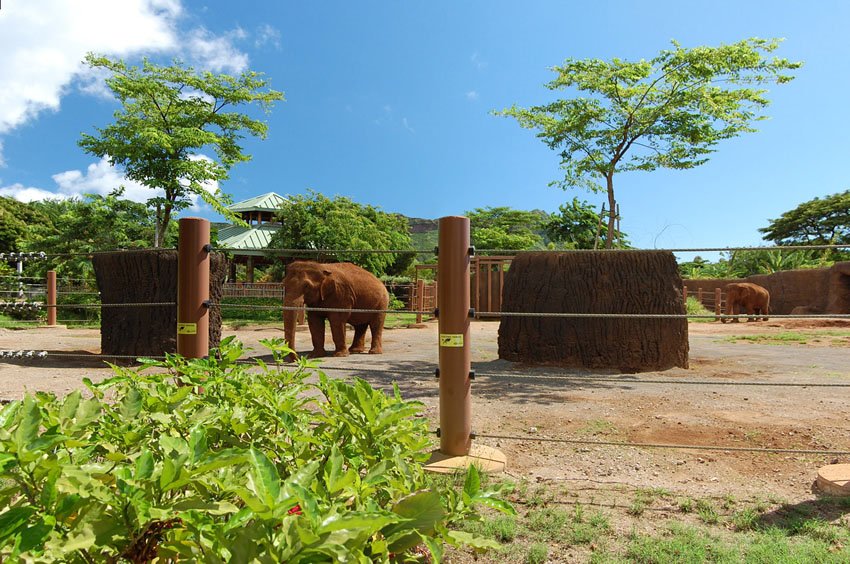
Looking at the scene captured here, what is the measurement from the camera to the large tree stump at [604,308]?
22.5ft

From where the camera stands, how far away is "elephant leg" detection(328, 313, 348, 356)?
829cm

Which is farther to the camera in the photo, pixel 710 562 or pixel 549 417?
pixel 549 417

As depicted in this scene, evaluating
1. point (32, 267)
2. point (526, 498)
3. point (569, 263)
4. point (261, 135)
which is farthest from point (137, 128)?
point (526, 498)

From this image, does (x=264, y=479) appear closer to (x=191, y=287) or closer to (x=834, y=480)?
(x=191, y=287)

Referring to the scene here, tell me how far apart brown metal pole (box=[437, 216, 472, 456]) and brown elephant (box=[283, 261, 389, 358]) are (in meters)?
4.71

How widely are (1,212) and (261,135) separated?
2460cm

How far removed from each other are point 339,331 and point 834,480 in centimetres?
661

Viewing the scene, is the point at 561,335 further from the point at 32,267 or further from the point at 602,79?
the point at 32,267

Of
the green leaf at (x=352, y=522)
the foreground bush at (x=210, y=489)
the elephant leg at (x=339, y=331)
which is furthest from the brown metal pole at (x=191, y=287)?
the elephant leg at (x=339, y=331)

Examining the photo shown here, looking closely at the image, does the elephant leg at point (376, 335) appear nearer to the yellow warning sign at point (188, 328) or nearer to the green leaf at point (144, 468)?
the yellow warning sign at point (188, 328)

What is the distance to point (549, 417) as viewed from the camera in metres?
4.27

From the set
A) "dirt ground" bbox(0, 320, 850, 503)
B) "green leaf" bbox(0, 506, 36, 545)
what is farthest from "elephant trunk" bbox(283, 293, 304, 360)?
"green leaf" bbox(0, 506, 36, 545)

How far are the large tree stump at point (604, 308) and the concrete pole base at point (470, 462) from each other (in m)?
4.34

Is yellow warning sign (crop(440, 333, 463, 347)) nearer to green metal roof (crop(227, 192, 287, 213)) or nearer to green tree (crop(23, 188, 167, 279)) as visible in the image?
green tree (crop(23, 188, 167, 279))
